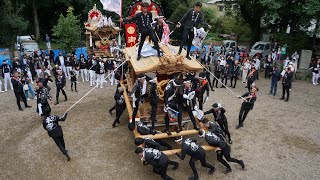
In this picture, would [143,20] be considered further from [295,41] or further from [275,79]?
[295,41]

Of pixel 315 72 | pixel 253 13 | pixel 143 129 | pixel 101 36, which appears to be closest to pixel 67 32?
pixel 101 36

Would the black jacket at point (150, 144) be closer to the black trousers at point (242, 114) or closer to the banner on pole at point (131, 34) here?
the black trousers at point (242, 114)

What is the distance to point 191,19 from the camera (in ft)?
31.2

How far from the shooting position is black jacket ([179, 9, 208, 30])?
9477 millimetres

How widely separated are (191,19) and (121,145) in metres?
4.90

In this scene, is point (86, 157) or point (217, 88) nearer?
point (86, 157)

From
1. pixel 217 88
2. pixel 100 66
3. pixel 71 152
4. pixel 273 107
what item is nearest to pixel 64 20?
pixel 100 66

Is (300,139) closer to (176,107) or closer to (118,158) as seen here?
(176,107)

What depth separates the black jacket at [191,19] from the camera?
9.48m

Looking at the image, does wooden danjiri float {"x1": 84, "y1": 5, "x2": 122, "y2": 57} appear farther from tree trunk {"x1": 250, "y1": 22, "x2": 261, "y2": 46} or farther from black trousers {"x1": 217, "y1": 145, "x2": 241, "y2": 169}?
black trousers {"x1": 217, "y1": 145, "x2": 241, "y2": 169}

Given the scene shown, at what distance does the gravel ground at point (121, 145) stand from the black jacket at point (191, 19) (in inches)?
170

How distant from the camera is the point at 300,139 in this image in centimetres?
1021

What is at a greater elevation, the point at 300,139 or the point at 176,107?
the point at 176,107

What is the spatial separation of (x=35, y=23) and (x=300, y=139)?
30.6 metres
